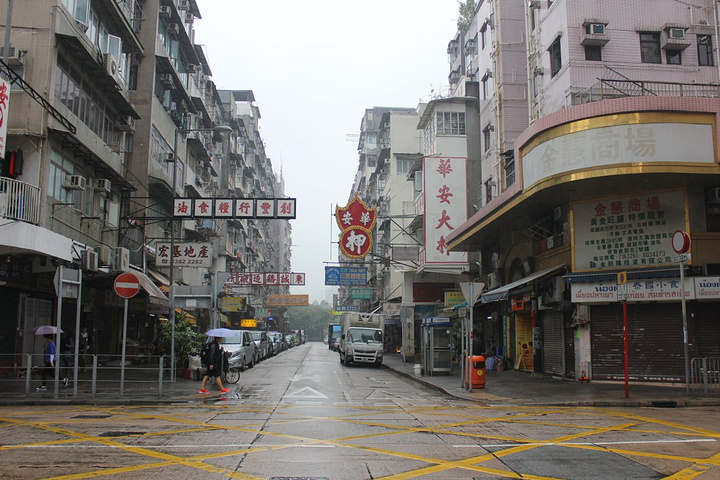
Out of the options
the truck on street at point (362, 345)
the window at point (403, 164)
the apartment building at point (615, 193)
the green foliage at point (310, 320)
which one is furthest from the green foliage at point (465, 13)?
the green foliage at point (310, 320)

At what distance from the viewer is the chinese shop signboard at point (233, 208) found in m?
25.6

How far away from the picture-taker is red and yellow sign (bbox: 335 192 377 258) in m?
33.5

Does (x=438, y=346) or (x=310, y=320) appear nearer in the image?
(x=438, y=346)

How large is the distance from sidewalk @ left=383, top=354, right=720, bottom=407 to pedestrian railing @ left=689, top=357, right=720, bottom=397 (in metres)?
0.36

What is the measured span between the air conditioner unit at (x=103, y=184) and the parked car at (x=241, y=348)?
26.5 feet

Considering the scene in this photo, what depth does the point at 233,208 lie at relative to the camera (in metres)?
26.1

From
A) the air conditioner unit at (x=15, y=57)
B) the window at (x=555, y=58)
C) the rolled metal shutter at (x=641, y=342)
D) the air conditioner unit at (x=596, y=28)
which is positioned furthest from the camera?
the window at (x=555, y=58)

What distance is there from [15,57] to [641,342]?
66.5 ft

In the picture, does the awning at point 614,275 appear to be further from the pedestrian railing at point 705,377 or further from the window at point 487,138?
the window at point 487,138

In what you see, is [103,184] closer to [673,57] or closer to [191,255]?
[191,255]

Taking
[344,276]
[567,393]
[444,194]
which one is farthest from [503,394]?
[344,276]

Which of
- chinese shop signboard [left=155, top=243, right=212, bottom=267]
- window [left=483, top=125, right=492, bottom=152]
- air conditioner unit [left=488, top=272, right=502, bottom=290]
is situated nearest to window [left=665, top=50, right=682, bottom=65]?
window [left=483, top=125, right=492, bottom=152]

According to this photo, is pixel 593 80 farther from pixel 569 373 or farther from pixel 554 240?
pixel 569 373

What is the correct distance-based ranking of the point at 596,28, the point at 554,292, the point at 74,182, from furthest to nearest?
1. the point at 596,28
2. the point at 554,292
3. the point at 74,182
